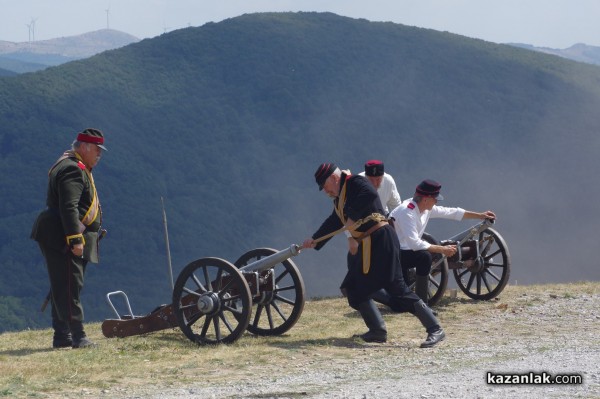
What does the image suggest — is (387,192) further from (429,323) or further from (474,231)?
(429,323)

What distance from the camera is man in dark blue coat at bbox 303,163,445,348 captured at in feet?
23.2

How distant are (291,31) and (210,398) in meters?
94.0

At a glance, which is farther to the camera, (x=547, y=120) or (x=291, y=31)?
(x=291, y=31)

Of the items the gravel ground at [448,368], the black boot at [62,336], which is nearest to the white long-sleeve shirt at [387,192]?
the gravel ground at [448,368]

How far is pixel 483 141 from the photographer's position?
81.8 meters

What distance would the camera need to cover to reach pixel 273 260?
24.1 ft

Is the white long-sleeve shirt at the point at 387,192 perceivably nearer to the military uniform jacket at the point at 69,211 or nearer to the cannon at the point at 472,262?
the cannon at the point at 472,262

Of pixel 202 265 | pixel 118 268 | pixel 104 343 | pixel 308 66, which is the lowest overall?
pixel 118 268

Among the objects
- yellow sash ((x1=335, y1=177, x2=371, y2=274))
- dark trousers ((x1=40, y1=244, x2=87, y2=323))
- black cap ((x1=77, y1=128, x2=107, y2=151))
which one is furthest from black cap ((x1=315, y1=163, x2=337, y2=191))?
dark trousers ((x1=40, y1=244, x2=87, y2=323))

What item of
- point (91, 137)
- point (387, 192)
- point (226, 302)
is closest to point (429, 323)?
point (226, 302)

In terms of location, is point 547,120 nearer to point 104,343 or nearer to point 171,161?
point 171,161

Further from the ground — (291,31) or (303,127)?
(291,31)

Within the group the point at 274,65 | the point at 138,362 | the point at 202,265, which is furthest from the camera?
the point at 274,65

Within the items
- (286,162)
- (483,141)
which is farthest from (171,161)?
(483,141)
